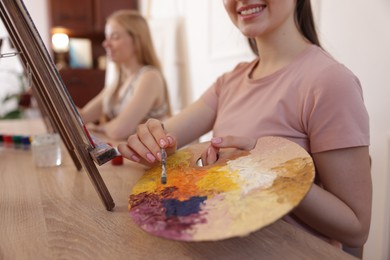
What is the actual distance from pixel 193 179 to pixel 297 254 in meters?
0.19

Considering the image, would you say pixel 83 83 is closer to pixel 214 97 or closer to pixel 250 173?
pixel 214 97

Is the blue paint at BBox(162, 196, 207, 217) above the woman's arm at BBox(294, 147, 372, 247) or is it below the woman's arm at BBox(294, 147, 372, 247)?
above

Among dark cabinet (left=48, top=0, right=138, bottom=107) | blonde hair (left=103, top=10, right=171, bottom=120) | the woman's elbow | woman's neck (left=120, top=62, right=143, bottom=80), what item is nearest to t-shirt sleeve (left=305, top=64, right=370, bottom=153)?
the woman's elbow

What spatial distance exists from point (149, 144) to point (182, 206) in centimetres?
23

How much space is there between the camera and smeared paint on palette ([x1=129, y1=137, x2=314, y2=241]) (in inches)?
17.9

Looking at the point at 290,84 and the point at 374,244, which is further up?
the point at 290,84

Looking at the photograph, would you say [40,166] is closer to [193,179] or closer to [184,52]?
[193,179]

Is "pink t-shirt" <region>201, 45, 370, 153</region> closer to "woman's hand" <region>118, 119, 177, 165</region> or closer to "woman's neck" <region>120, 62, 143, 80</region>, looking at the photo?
"woman's hand" <region>118, 119, 177, 165</region>

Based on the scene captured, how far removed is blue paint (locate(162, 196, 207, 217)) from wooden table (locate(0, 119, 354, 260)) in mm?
56

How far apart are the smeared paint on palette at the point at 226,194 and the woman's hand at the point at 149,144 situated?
5 centimetres

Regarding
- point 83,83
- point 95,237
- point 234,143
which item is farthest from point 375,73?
point 83,83

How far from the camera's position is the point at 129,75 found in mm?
2258

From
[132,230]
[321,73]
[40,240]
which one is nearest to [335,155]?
[321,73]

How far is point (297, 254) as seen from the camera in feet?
1.70
